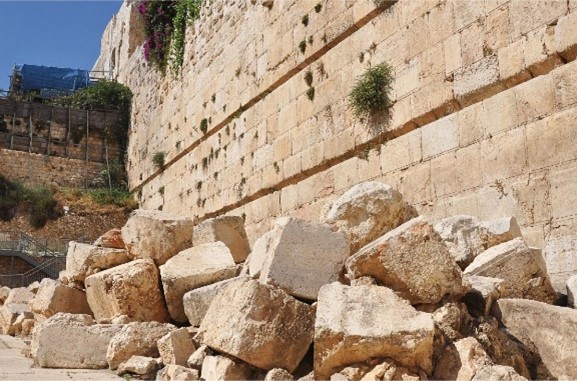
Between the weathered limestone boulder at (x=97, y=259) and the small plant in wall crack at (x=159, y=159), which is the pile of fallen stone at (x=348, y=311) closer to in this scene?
the weathered limestone boulder at (x=97, y=259)

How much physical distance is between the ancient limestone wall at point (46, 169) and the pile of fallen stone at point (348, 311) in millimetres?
15217

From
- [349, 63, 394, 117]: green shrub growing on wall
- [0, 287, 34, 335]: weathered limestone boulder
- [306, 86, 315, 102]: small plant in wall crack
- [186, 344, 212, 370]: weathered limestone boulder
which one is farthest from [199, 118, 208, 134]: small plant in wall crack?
[186, 344, 212, 370]: weathered limestone boulder

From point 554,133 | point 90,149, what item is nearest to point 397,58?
point 554,133

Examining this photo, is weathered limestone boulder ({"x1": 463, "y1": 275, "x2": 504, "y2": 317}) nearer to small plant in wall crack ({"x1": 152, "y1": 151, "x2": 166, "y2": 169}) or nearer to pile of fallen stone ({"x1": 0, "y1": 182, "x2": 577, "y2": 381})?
pile of fallen stone ({"x1": 0, "y1": 182, "x2": 577, "y2": 381})

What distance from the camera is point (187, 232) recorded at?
6.13 m

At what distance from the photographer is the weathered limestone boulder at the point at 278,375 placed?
3418mm

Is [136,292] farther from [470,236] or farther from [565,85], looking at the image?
[565,85]

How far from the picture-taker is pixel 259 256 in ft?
14.8

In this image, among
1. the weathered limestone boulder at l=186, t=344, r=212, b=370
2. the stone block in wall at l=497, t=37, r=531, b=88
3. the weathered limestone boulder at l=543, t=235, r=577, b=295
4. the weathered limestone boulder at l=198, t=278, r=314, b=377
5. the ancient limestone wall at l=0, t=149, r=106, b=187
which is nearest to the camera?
the weathered limestone boulder at l=198, t=278, r=314, b=377

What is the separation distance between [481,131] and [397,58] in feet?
5.27

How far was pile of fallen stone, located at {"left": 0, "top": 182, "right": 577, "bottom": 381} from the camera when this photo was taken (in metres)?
3.27

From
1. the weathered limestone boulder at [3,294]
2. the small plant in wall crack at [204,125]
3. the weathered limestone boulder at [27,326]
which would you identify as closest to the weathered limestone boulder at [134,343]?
the weathered limestone boulder at [27,326]

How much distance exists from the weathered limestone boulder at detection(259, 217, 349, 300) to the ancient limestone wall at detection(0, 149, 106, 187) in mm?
16766

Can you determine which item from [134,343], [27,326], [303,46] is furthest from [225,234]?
[303,46]
